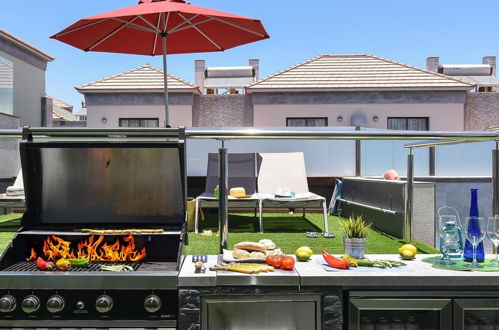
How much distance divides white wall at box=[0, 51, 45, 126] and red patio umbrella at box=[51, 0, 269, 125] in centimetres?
1340

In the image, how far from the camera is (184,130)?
8.23ft

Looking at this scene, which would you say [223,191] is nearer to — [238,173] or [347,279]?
[347,279]

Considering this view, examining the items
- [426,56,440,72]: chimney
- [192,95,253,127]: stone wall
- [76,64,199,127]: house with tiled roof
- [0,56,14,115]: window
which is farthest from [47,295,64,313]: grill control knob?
[426,56,440,72]: chimney

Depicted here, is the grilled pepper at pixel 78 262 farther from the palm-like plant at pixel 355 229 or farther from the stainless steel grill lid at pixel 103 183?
the palm-like plant at pixel 355 229

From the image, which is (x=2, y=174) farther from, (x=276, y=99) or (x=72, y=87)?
(x=276, y=99)

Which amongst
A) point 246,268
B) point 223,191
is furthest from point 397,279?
point 223,191

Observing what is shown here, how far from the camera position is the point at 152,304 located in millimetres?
2215

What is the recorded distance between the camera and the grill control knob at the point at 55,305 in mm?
2205

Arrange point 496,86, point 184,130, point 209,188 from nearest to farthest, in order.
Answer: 1. point 184,130
2. point 209,188
3. point 496,86

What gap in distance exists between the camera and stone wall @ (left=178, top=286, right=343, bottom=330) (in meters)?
2.23

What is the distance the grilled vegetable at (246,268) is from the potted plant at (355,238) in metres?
0.55

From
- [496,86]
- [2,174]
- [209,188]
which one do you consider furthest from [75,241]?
[496,86]

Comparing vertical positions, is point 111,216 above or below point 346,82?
below

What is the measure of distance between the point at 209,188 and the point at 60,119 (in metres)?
22.2
